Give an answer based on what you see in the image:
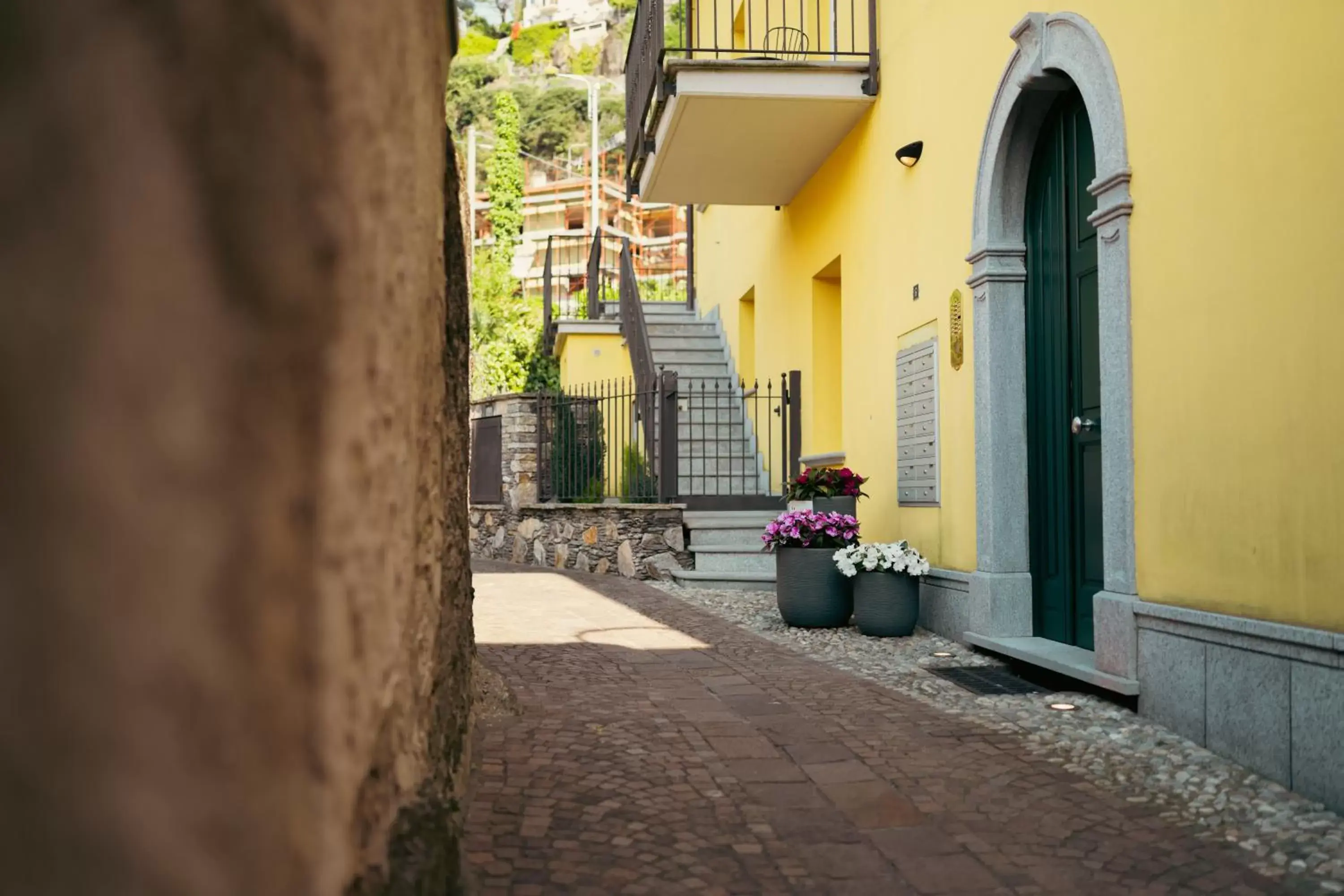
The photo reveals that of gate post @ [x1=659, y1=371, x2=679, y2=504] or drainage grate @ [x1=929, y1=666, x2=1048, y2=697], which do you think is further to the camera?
gate post @ [x1=659, y1=371, x2=679, y2=504]

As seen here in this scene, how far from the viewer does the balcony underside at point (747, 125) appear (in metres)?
7.73

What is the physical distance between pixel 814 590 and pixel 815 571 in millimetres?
122

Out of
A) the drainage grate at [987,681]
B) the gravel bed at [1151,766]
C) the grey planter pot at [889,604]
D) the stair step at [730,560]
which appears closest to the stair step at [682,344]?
the stair step at [730,560]

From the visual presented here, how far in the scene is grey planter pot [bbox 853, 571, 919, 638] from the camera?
6.46 meters

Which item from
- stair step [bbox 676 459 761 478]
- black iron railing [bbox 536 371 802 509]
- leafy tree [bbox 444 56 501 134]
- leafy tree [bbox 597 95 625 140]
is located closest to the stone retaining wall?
black iron railing [bbox 536 371 802 509]

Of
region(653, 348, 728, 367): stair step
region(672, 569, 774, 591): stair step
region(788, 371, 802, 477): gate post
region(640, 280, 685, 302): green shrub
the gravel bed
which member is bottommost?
the gravel bed

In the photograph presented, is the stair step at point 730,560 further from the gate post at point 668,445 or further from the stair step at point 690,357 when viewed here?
the stair step at point 690,357

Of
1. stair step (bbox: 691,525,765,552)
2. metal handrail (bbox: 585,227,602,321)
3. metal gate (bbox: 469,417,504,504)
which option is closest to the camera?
stair step (bbox: 691,525,765,552)

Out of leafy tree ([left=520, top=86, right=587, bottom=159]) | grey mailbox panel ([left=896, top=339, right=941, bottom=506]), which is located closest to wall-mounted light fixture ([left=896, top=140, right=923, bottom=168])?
grey mailbox panel ([left=896, top=339, right=941, bottom=506])

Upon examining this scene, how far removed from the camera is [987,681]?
5.18 m

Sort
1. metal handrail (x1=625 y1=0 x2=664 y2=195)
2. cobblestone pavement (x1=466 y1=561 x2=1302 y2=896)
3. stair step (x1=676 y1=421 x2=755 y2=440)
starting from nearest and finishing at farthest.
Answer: cobblestone pavement (x1=466 y1=561 x2=1302 y2=896)
metal handrail (x1=625 y1=0 x2=664 y2=195)
stair step (x1=676 y1=421 x2=755 y2=440)

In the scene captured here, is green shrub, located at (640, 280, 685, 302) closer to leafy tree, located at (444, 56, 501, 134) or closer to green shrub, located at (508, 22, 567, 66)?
leafy tree, located at (444, 56, 501, 134)

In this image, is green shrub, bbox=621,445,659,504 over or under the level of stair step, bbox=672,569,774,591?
over

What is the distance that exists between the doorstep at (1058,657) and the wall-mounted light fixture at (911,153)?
10.1 feet
